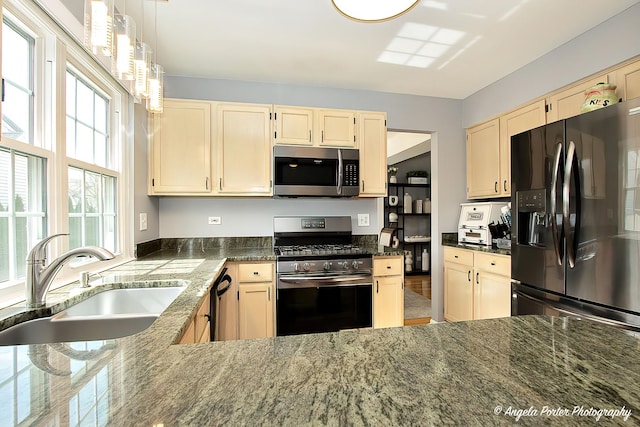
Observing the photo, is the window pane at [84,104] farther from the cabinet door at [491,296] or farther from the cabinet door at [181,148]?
the cabinet door at [491,296]

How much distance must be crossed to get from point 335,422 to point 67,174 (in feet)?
5.87

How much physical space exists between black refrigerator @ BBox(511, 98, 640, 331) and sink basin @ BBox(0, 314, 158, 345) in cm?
222

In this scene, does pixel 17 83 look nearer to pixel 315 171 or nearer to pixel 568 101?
pixel 315 171

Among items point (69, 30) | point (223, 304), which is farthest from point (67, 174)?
point (223, 304)

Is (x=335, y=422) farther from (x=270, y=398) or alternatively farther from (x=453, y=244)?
(x=453, y=244)

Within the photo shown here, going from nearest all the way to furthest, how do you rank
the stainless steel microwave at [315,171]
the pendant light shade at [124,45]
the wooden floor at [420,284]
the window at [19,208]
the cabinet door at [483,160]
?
the pendant light shade at [124,45], the window at [19,208], the stainless steel microwave at [315,171], the cabinet door at [483,160], the wooden floor at [420,284]

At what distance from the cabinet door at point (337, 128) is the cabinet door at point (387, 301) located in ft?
4.23

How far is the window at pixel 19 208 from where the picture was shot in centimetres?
118

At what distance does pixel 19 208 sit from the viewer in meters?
1.26

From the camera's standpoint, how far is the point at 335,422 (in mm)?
429

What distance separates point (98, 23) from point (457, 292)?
127 inches

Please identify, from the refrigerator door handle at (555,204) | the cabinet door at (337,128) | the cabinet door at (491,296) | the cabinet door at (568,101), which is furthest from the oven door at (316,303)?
the cabinet door at (568,101)

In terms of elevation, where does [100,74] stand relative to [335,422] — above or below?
above

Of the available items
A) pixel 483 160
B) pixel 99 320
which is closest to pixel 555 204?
pixel 483 160
